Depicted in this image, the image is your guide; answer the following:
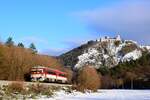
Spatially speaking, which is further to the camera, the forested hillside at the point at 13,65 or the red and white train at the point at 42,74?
the forested hillside at the point at 13,65

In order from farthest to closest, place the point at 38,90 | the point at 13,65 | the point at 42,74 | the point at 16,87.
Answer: the point at 13,65, the point at 42,74, the point at 38,90, the point at 16,87

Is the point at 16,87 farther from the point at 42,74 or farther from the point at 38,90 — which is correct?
the point at 42,74

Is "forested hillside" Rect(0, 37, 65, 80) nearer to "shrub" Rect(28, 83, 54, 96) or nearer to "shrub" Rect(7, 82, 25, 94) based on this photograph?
"shrub" Rect(28, 83, 54, 96)

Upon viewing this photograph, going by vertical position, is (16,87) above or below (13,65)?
below

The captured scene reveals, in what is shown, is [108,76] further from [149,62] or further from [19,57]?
[19,57]

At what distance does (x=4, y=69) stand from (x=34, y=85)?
20950 mm

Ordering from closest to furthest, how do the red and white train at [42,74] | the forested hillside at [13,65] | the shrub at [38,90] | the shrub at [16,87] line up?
1. the shrub at [16,87]
2. the shrub at [38,90]
3. the red and white train at [42,74]
4. the forested hillside at [13,65]

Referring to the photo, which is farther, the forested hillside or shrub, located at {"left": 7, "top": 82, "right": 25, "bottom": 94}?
the forested hillside

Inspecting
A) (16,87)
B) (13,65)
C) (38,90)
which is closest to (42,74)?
(13,65)

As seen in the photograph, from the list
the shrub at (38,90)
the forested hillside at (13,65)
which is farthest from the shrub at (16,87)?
the forested hillside at (13,65)

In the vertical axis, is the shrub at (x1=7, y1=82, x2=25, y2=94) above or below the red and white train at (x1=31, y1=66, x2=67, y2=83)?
below

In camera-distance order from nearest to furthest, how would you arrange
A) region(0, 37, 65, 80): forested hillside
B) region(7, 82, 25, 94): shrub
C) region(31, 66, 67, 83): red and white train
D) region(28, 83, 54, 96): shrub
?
region(7, 82, 25, 94): shrub < region(28, 83, 54, 96): shrub < region(31, 66, 67, 83): red and white train < region(0, 37, 65, 80): forested hillside

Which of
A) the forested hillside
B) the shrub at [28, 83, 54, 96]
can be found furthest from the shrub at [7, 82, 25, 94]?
the forested hillside

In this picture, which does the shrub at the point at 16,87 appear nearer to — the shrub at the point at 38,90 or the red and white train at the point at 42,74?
the shrub at the point at 38,90
